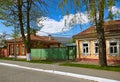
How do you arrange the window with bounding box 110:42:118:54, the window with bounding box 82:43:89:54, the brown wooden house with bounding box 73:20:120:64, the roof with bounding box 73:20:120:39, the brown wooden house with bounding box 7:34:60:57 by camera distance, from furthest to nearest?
1. the brown wooden house with bounding box 7:34:60:57
2. the window with bounding box 82:43:89:54
3. the window with bounding box 110:42:118:54
4. the brown wooden house with bounding box 73:20:120:64
5. the roof with bounding box 73:20:120:39

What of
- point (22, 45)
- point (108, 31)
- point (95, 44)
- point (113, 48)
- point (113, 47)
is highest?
point (108, 31)

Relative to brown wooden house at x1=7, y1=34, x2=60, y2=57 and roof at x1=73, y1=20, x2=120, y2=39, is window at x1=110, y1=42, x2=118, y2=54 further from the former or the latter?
brown wooden house at x1=7, y1=34, x2=60, y2=57

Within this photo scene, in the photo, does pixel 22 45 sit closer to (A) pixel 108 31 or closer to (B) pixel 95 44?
(B) pixel 95 44

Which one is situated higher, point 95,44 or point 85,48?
point 95,44

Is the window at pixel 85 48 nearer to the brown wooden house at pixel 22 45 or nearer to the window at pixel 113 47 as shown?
the window at pixel 113 47

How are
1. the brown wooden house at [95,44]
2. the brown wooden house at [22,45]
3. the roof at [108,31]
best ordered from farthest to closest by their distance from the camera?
the brown wooden house at [22,45] → the brown wooden house at [95,44] → the roof at [108,31]

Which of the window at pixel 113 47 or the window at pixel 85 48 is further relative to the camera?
the window at pixel 85 48

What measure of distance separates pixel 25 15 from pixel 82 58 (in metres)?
9.87

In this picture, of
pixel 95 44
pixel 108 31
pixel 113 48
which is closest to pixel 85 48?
pixel 95 44

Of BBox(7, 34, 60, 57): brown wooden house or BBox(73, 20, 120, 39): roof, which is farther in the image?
BBox(7, 34, 60, 57): brown wooden house

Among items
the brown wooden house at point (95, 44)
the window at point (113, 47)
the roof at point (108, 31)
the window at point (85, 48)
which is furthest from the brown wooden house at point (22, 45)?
the window at point (113, 47)

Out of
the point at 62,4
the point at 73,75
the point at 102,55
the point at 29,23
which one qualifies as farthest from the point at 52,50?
the point at 73,75

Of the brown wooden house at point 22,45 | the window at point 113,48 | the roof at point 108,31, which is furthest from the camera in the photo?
the brown wooden house at point 22,45

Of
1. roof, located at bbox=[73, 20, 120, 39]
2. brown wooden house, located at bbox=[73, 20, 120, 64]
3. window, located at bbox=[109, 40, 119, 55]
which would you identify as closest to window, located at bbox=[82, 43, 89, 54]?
brown wooden house, located at bbox=[73, 20, 120, 64]
